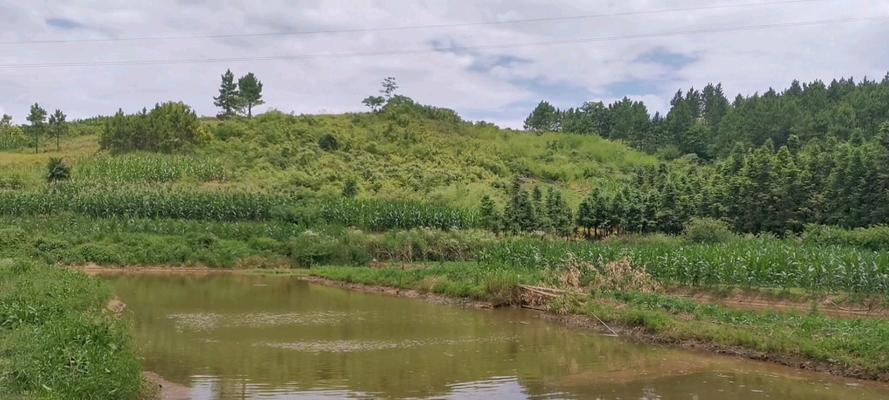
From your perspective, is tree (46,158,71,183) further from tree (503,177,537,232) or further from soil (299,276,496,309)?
tree (503,177,537,232)

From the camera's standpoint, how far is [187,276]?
4259 centimetres

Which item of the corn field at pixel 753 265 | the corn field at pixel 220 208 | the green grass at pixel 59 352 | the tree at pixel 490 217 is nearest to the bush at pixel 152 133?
the corn field at pixel 220 208

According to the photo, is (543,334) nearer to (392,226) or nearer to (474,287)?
(474,287)

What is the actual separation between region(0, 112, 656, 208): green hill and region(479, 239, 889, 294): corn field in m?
30.0

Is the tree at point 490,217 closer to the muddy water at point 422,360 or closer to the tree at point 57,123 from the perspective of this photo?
the muddy water at point 422,360

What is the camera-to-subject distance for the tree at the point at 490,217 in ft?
172

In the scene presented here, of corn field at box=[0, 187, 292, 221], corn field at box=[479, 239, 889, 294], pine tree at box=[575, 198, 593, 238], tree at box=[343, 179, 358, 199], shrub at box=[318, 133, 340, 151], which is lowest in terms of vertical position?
corn field at box=[479, 239, 889, 294]

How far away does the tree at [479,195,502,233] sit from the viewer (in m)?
52.4

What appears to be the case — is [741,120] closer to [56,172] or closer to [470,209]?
[470,209]

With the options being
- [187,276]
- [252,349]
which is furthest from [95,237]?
[252,349]

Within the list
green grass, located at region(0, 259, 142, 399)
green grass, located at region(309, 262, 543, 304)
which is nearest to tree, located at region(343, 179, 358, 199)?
green grass, located at region(309, 262, 543, 304)

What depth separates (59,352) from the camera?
40.2 ft

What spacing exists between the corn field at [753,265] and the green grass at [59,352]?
20538mm

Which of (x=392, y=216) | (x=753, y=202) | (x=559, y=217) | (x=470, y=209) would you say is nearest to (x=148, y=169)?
(x=392, y=216)
